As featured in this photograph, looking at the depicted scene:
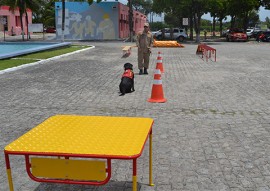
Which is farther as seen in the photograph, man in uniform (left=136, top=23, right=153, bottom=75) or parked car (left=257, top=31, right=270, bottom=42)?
parked car (left=257, top=31, right=270, bottom=42)

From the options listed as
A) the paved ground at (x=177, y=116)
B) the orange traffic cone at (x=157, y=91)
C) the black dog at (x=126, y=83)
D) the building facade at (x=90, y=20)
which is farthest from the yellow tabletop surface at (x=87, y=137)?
the building facade at (x=90, y=20)

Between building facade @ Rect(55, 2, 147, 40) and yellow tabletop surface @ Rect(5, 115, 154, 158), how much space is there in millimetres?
39334

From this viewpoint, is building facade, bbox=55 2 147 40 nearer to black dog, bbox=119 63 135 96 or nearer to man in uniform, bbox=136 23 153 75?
man in uniform, bbox=136 23 153 75

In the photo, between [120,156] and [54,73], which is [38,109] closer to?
[120,156]

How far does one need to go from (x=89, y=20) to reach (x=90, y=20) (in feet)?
0.43

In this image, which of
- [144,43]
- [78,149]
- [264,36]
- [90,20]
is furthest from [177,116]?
[264,36]

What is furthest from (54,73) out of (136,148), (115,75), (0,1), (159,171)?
(0,1)

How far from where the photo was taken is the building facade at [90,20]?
4169 centimetres

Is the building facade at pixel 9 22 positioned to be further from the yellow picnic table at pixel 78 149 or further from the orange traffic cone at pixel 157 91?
the yellow picnic table at pixel 78 149

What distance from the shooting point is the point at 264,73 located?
43.0 ft

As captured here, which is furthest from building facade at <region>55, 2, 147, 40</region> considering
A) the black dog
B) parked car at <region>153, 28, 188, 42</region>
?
the black dog

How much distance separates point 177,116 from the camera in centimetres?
677

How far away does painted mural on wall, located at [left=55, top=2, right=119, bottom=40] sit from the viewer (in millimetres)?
41688

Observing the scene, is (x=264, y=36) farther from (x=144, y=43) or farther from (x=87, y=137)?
(x=87, y=137)
